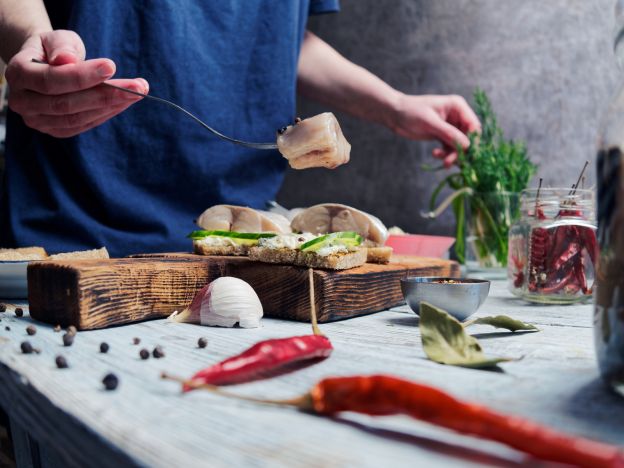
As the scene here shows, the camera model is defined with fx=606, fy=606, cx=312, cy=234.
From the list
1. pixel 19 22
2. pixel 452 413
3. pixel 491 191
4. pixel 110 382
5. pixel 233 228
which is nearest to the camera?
pixel 452 413

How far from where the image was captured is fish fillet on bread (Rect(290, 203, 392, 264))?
1.47m

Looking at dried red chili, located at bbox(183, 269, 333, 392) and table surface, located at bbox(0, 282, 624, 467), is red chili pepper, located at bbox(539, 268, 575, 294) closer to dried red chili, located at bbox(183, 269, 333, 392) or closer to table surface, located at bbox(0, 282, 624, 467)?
table surface, located at bbox(0, 282, 624, 467)

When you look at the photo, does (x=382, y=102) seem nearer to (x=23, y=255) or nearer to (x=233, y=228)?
(x=233, y=228)

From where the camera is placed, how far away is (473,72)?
2756 mm

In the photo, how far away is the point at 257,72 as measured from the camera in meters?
2.18

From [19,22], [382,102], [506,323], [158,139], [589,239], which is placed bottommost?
[506,323]

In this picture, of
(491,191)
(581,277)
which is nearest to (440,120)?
(491,191)

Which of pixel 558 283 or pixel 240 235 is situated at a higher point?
pixel 240 235

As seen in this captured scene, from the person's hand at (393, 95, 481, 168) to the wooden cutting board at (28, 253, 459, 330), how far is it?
1.07m

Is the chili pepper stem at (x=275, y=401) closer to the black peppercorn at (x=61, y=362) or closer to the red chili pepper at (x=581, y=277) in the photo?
the black peppercorn at (x=61, y=362)

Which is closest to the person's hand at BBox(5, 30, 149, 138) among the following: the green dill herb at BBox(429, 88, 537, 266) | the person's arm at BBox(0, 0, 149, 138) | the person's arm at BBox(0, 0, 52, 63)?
the person's arm at BBox(0, 0, 149, 138)

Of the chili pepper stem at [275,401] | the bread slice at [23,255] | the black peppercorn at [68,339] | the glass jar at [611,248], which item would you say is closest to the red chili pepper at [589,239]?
the glass jar at [611,248]

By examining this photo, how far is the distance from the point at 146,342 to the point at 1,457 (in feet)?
1.96

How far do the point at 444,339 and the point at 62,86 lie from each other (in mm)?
884
